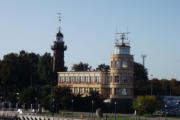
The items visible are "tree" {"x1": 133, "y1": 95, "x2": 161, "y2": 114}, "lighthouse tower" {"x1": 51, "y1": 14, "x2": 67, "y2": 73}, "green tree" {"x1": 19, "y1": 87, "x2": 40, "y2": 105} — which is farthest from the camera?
"lighthouse tower" {"x1": 51, "y1": 14, "x2": 67, "y2": 73}

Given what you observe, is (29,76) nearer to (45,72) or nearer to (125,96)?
(45,72)

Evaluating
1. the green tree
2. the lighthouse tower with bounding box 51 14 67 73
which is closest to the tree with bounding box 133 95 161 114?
the green tree

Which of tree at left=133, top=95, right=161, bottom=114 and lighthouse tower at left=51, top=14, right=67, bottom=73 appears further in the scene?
lighthouse tower at left=51, top=14, right=67, bottom=73

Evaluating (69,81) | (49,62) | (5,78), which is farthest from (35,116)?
(49,62)

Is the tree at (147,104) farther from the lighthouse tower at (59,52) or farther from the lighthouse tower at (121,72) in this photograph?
the lighthouse tower at (59,52)

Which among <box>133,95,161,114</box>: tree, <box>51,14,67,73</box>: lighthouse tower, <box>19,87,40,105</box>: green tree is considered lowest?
<box>133,95,161,114</box>: tree

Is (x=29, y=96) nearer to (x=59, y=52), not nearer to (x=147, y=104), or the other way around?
(x=59, y=52)

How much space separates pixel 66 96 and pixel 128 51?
49.0ft

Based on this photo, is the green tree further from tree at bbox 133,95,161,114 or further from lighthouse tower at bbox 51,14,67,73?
tree at bbox 133,95,161,114

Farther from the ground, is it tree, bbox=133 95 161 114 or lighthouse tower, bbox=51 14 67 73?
lighthouse tower, bbox=51 14 67 73

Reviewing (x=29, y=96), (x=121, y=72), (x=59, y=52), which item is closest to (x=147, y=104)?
(x=121, y=72)

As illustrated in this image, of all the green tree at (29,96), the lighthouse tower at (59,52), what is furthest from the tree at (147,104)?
the lighthouse tower at (59,52)

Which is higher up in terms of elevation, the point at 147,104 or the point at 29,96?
the point at 29,96

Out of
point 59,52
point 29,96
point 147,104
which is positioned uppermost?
point 59,52
